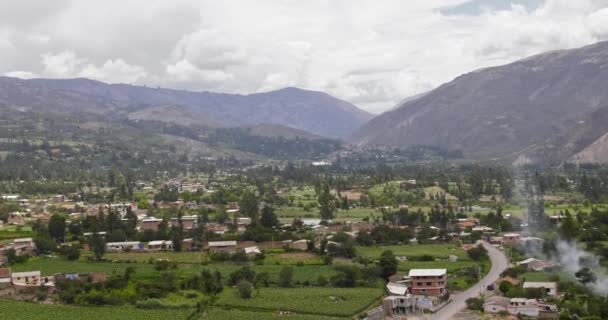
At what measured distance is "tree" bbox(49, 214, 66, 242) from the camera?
198 ft

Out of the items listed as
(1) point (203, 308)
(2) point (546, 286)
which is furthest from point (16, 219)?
(2) point (546, 286)

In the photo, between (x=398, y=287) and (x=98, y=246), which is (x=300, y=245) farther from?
(x=398, y=287)

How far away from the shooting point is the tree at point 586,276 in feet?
137

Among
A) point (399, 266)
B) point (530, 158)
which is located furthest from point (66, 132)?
point (399, 266)

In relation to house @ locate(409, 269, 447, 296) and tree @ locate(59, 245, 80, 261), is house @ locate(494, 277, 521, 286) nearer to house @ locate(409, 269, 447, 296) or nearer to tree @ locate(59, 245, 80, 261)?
house @ locate(409, 269, 447, 296)

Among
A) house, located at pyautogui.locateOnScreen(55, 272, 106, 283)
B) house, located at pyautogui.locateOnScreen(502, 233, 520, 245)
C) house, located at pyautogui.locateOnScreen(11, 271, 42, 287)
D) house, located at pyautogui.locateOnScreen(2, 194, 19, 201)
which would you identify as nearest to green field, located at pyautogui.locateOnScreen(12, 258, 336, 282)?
house, located at pyautogui.locateOnScreen(55, 272, 106, 283)

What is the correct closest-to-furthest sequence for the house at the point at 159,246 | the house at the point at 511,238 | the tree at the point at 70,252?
the tree at the point at 70,252
the house at the point at 159,246
the house at the point at 511,238

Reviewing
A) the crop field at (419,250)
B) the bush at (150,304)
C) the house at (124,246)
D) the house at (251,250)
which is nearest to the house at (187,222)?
the house at (124,246)

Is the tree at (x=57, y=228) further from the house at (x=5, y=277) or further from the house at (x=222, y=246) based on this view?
the house at (x=5, y=277)

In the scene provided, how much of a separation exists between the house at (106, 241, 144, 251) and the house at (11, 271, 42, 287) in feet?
45.9

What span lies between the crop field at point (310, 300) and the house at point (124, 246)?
61.0 ft

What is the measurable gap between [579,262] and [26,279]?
111 ft

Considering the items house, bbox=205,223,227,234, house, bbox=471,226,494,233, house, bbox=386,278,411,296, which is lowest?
house, bbox=386,278,411,296

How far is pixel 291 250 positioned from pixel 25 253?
19.2 metres
